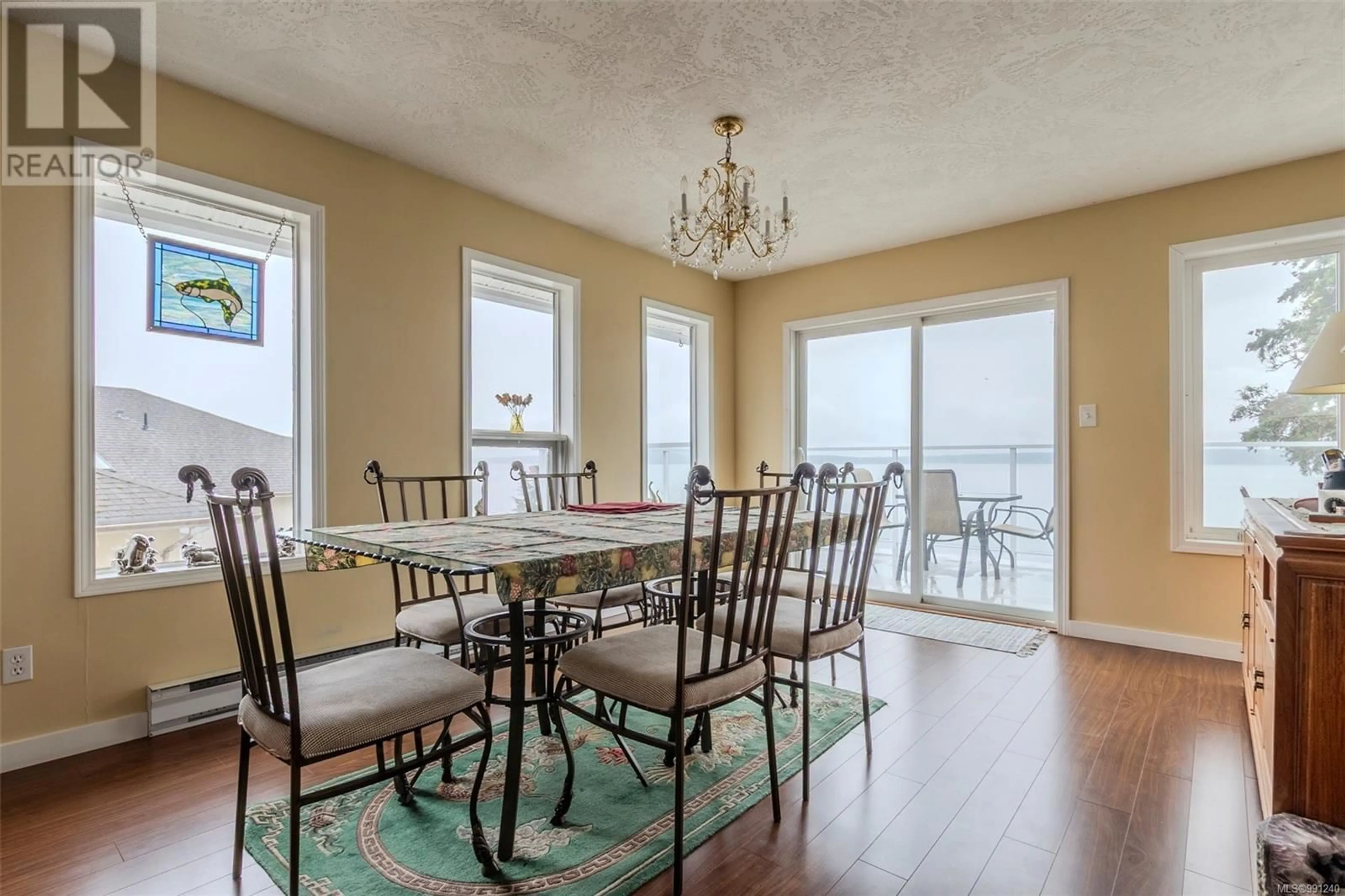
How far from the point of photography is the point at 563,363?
13.2 feet

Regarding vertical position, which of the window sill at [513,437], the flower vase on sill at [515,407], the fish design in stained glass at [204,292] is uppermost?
the fish design in stained glass at [204,292]

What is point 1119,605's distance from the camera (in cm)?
357

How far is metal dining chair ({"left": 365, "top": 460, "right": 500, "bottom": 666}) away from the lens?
2119mm

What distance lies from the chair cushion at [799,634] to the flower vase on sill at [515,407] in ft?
6.50

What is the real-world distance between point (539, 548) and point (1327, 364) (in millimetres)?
2835

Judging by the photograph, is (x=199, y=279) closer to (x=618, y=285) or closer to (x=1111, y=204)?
(x=618, y=285)

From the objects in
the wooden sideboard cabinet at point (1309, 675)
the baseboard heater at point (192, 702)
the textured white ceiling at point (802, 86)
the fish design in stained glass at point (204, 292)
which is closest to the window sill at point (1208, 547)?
the textured white ceiling at point (802, 86)

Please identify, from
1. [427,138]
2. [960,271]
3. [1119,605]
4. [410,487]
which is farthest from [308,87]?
[1119,605]

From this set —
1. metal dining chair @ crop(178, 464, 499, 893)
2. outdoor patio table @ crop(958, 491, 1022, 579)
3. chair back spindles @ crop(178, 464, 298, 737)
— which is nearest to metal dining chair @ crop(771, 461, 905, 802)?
metal dining chair @ crop(178, 464, 499, 893)

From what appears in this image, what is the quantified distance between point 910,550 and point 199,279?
4.41 m

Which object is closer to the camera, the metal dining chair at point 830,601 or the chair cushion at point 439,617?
the metal dining chair at point 830,601

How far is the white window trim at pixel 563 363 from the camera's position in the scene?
3672 mm

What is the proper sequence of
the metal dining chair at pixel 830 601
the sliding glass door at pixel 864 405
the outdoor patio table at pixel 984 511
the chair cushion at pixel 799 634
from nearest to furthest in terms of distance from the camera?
1. the metal dining chair at pixel 830 601
2. the chair cushion at pixel 799 634
3. the outdoor patio table at pixel 984 511
4. the sliding glass door at pixel 864 405

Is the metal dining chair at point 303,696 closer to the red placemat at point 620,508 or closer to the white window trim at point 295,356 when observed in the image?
the red placemat at point 620,508
